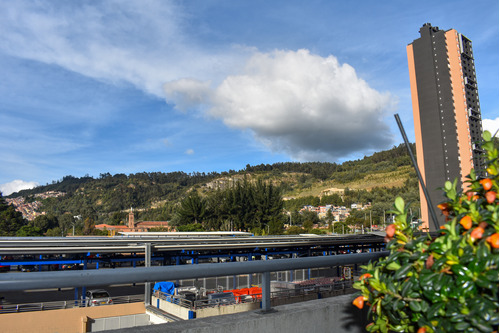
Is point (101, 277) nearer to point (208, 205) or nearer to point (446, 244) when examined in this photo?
point (446, 244)

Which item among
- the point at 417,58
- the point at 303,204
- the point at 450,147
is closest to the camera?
the point at 450,147

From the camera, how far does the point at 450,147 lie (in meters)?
48.7

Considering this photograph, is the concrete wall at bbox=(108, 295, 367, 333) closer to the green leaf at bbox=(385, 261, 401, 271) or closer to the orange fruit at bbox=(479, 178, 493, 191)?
the green leaf at bbox=(385, 261, 401, 271)

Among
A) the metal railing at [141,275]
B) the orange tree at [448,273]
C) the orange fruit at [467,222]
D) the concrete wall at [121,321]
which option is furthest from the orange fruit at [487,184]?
the concrete wall at [121,321]

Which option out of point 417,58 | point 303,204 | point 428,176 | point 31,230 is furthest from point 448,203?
point 303,204

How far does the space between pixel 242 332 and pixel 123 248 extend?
2255 centimetres

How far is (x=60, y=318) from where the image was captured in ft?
61.2

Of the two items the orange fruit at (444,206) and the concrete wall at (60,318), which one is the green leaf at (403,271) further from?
the concrete wall at (60,318)

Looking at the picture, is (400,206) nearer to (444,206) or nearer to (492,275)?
(444,206)

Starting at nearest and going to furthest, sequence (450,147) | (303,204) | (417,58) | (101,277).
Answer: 1. (101,277)
2. (450,147)
3. (417,58)
4. (303,204)

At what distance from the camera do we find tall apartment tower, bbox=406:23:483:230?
160 feet

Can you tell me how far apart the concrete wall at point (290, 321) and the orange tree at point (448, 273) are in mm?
729

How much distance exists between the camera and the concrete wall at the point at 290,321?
217cm

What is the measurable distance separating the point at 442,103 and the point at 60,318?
51.1 meters
